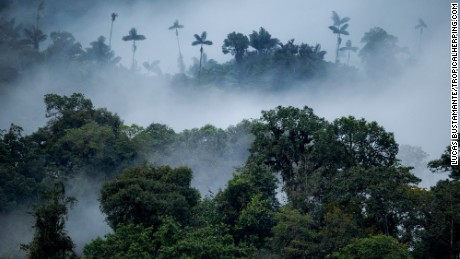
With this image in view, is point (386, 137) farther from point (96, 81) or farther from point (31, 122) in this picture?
point (96, 81)

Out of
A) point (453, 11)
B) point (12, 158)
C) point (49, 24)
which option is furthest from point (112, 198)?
point (49, 24)

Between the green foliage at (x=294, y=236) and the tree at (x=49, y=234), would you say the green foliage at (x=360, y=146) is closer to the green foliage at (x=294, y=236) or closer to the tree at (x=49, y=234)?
Result: the green foliage at (x=294, y=236)

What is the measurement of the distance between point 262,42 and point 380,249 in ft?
260

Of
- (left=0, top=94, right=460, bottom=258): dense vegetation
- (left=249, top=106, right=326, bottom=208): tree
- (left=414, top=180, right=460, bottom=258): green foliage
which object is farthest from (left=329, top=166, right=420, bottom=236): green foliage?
(left=249, top=106, right=326, bottom=208): tree

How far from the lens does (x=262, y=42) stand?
345 feet

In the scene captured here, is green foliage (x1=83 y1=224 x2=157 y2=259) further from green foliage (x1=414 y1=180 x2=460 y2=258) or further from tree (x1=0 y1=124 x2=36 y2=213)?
tree (x1=0 y1=124 x2=36 y2=213)

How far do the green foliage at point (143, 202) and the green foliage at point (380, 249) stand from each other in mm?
9657

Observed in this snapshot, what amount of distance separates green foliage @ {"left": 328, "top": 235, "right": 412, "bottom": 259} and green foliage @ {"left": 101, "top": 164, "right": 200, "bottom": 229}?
966 cm

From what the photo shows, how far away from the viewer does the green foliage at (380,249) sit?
28.2 meters

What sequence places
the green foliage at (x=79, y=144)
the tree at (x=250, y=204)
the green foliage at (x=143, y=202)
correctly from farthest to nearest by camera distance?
the green foliage at (x=79, y=144), the tree at (x=250, y=204), the green foliage at (x=143, y=202)

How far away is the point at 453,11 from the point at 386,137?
26.4 ft

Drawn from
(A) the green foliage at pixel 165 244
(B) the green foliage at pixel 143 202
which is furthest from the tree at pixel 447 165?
(B) the green foliage at pixel 143 202

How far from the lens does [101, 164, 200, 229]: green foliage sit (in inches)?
1335

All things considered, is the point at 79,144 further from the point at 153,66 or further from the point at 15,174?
the point at 153,66
